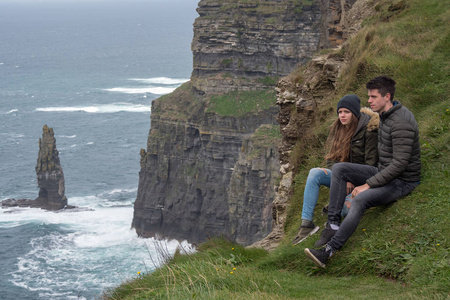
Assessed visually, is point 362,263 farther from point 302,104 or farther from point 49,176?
point 49,176

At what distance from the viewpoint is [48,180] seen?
76625 mm

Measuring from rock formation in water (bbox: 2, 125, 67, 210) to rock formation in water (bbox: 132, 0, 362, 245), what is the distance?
42.1 feet

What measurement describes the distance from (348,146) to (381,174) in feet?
3.68

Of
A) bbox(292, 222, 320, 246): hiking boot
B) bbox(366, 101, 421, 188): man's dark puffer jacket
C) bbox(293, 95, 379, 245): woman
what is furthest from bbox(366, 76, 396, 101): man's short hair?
bbox(292, 222, 320, 246): hiking boot

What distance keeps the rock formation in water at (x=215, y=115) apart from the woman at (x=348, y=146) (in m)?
49.9

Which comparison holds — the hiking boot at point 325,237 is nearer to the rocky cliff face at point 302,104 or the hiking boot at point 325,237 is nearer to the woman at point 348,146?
the woman at point 348,146

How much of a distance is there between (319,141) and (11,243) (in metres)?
56.8

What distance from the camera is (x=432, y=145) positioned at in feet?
35.4

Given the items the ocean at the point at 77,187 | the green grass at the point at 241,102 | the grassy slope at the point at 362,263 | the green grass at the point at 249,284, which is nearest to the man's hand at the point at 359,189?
the grassy slope at the point at 362,263

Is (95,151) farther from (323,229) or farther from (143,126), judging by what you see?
(323,229)

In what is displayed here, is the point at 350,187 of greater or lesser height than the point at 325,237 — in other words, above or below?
above

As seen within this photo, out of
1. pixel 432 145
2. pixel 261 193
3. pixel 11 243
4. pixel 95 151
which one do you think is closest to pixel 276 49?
pixel 261 193

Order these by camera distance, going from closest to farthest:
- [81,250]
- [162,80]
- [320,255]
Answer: [320,255] → [81,250] → [162,80]

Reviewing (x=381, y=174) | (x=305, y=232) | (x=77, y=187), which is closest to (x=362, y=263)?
(x=381, y=174)
